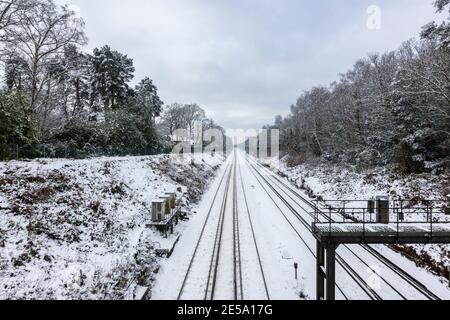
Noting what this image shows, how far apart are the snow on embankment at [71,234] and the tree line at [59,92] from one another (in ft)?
15.3

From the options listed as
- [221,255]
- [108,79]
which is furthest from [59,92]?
[221,255]

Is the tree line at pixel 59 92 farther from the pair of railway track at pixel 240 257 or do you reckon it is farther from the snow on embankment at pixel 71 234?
the pair of railway track at pixel 240 257

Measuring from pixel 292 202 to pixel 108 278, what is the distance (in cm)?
1912

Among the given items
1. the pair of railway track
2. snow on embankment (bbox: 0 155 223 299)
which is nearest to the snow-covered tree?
snow on embankment (bbox: 0 155 223 299)

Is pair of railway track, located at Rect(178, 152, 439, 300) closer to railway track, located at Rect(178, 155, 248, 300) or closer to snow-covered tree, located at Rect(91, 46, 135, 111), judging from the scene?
railway track, located at Rect(178, 155, 248, 300)

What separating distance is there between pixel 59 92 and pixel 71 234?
24.3m

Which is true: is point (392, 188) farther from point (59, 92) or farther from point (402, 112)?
point (59, 92)

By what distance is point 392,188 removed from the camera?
20.7 metres

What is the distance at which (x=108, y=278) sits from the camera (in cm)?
988

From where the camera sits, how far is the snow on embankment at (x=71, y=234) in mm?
8727

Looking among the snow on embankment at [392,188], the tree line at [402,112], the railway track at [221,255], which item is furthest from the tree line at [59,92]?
the tree line at [402,112]

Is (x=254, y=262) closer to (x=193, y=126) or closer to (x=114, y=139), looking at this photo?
(x=114, y=139)

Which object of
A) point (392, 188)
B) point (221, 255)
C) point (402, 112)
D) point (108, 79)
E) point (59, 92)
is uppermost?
point (108, 79)

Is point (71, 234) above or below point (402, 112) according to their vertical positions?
below
